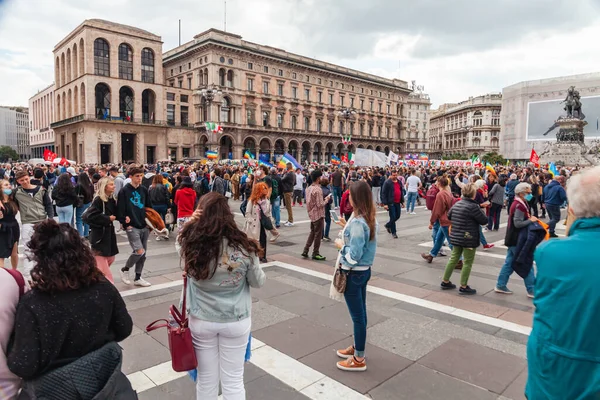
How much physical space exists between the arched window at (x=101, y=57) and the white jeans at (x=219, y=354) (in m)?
52.4

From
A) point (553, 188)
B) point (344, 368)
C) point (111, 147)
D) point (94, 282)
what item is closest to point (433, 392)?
point (344, 368)

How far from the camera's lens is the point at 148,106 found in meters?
53.6

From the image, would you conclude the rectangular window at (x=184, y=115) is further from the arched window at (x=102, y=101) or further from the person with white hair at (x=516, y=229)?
the person with white hair at (x=516, y=229)

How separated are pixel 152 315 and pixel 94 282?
3.42m

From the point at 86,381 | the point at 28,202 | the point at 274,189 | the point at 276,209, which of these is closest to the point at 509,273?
the point at 86,381

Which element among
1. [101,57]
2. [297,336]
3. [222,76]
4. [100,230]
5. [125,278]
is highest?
[101,57]

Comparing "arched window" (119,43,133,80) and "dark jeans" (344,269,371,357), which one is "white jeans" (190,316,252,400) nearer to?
"dark jeans" (344,269,371,357)

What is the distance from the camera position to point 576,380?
→ 6.04 ft

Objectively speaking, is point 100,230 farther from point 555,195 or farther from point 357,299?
point 555,195

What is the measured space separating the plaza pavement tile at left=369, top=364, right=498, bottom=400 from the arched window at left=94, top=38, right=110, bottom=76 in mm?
52523

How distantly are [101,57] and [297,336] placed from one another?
52.1 meters

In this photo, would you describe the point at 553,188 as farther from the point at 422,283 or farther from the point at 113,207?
the point at 113,207

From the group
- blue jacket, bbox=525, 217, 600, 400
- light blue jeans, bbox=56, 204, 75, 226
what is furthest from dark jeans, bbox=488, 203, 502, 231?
light blue jeans, bbox=56, 204, 75, 226

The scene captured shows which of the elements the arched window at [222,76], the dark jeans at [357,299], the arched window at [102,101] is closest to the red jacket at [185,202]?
the dark jeans at [357,299]
